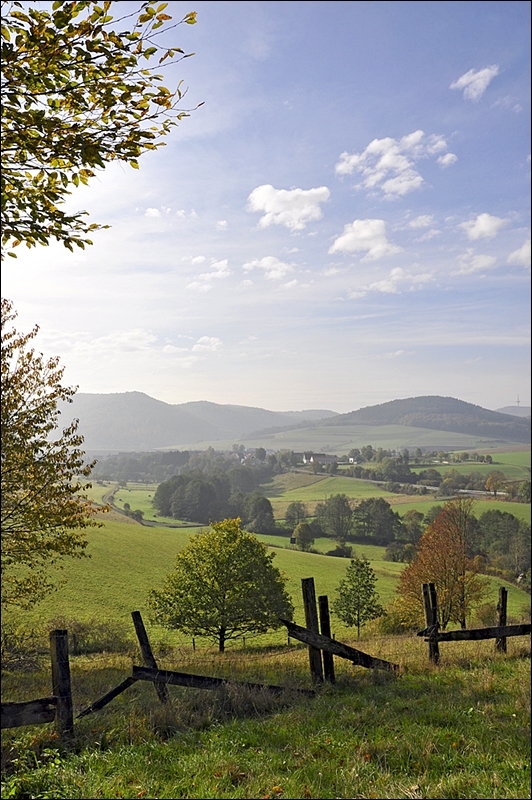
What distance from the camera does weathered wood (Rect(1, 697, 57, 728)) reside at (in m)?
5.28

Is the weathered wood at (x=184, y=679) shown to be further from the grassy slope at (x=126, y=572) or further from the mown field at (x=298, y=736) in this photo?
the grassy slope at (x=126, y=572)

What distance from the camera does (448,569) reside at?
2008 centimetres

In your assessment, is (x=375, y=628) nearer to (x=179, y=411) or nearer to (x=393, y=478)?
(x=393, y=478)

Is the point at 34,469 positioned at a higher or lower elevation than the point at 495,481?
higher

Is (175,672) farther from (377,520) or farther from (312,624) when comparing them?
(377,520)

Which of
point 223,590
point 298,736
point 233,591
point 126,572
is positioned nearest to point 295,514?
point 233,591

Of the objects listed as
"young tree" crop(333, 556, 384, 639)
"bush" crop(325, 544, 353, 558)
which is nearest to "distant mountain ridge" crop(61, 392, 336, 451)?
"bush" crop(325, 544, 353, 558)

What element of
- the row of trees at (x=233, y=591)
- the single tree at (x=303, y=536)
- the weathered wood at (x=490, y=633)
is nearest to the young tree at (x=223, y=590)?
the row of trees at (x=233, y=591)

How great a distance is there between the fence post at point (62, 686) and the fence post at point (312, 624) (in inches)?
154

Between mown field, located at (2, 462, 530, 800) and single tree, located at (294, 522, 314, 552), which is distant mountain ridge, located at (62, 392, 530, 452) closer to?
single tree, located at (294, 522, 314, 552)

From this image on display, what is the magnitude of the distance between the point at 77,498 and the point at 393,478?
1180 centimetres

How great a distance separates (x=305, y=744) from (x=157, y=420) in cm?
1684

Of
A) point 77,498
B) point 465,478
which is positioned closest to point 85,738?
point 77,498

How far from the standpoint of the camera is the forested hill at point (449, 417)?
19828 mm
